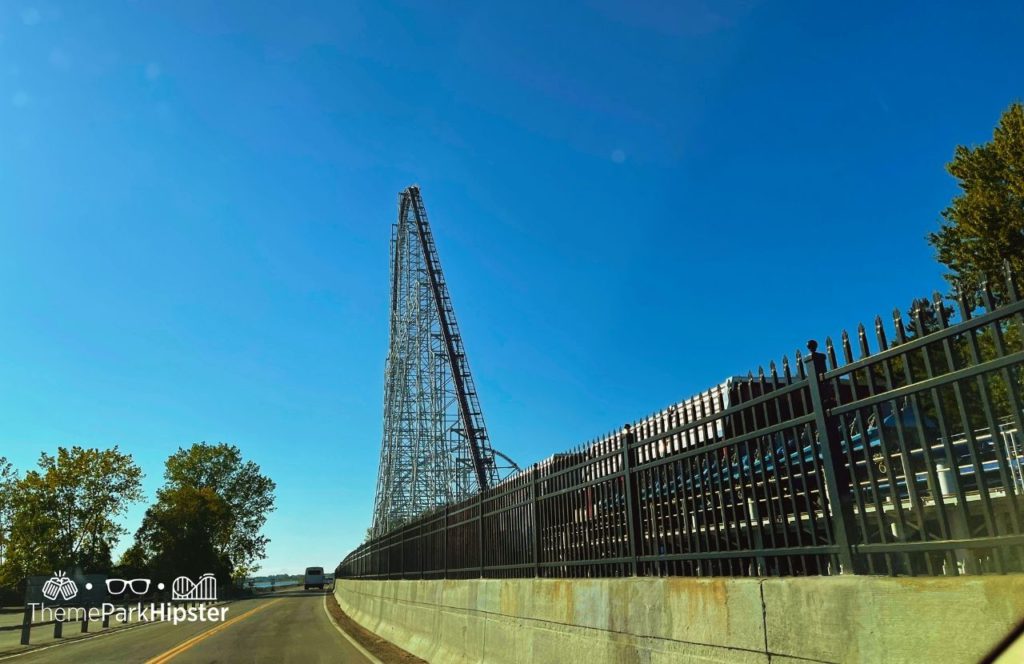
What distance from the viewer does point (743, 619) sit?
4703 millimetres

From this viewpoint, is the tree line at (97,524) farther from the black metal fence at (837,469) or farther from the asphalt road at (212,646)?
the black metal fence at (837,469)

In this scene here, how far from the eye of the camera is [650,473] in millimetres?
6320

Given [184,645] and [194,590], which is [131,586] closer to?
[194,590]

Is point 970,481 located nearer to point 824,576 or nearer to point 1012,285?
point 824,576

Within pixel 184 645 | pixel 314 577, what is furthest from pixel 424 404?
pixel 314 577

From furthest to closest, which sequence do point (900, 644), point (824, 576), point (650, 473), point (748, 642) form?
point (650, 473) → point (748, 642) → point (824, 576) → point (900, 644)

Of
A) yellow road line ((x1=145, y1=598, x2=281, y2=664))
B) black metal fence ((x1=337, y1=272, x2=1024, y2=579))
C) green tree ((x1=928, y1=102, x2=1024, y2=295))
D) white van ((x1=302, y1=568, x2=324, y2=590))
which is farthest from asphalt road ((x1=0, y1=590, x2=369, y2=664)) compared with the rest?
white van ((x1=302, y1=568, x2=324, y2=590))

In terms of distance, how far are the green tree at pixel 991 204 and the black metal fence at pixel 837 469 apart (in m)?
16.6

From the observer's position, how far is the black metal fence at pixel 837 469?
348cm

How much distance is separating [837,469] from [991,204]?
1929 centimetres

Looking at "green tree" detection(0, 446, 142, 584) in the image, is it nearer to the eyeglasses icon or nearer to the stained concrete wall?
the eyeglasses icon

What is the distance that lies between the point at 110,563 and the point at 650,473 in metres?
66.7

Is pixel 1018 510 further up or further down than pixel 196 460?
further down

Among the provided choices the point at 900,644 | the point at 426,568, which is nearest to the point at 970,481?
the point at 900,644
